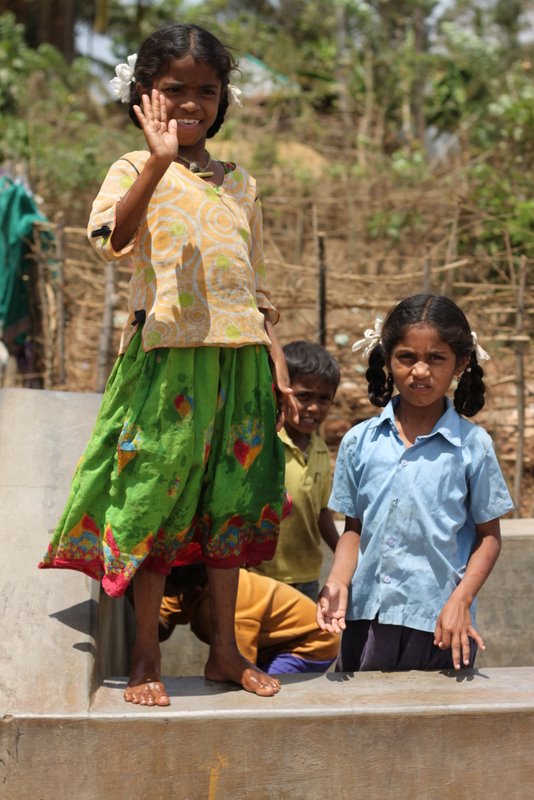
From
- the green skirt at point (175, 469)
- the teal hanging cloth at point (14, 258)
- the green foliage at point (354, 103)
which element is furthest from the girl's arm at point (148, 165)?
the green foliage at point (354, 103)

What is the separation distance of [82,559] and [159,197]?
0.93 meters

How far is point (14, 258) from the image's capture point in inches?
269

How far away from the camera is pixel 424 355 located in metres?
2.74

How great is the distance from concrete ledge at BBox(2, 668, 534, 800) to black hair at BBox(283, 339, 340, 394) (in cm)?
A: 142

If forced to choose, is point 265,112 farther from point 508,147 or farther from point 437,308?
point 437,308

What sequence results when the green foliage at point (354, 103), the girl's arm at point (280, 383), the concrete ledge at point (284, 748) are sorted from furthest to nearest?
the green foliage at point (354, 103) → the girl's arm at point (280, 383) → the concrete ledge at point (284, 748)

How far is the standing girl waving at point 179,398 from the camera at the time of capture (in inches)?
101

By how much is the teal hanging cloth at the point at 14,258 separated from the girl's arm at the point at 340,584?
4440mm

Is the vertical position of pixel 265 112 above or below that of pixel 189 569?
above

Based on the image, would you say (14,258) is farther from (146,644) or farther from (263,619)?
(146,644)

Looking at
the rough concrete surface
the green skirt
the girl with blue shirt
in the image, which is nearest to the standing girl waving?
the green skirt

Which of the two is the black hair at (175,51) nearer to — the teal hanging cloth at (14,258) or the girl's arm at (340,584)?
the girl's arm at (340,584)

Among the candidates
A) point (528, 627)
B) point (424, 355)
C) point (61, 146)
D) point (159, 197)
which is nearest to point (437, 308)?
point (424, 355)

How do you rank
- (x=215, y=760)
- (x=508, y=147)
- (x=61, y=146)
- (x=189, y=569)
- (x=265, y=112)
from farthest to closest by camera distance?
(x=265, y=112) < (x=61, y=146) < (x=508, y=147) < (x=189, y=569) < (x=215, y=760)
